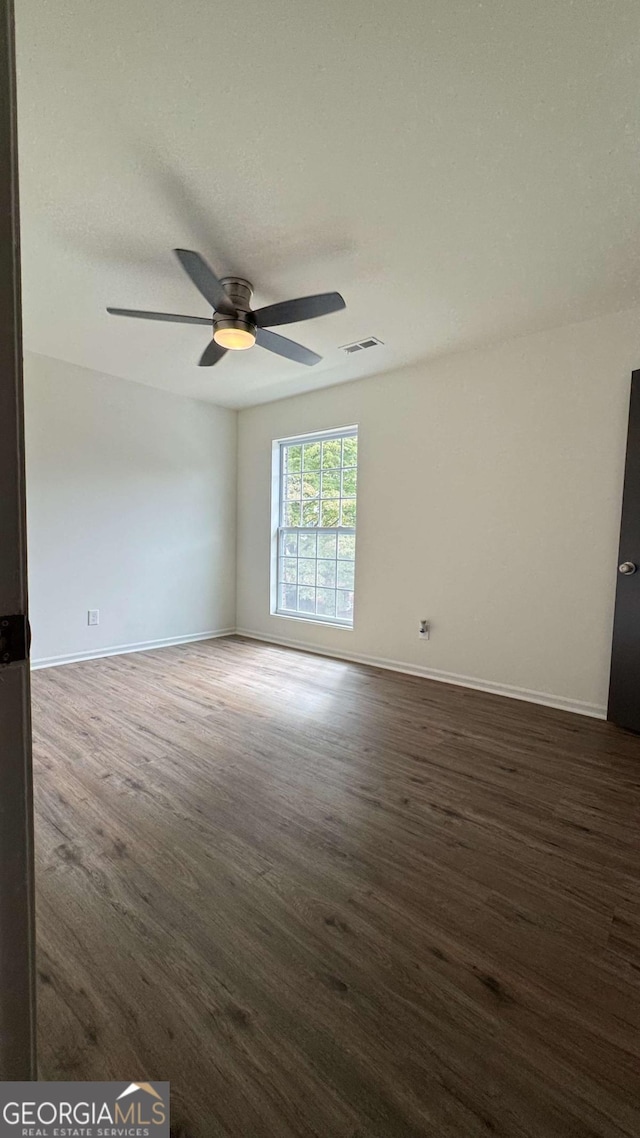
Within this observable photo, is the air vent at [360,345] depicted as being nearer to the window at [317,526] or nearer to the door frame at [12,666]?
the window at [317,526]

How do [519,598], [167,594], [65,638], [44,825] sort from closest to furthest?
[44,825] → [519,598] → [65,638] → [167,594]

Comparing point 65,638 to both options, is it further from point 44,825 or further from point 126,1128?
point 126,1128

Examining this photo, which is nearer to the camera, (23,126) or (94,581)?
(23,126)

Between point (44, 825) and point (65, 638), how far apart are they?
2542mm

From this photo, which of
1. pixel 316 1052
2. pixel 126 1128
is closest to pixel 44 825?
pixel 126 1128

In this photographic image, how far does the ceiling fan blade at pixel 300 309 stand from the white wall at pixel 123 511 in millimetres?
2303

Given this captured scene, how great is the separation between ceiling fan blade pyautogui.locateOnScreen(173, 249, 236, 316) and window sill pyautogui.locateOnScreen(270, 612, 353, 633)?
9.45 feet

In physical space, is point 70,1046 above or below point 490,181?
below

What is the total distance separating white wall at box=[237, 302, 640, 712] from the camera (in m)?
2.95

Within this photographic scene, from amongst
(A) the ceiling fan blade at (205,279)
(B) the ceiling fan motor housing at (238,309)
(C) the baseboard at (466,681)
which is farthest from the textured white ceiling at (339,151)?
(C) the baseboard at (466,681)

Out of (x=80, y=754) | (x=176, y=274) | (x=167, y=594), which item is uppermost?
(x=176, y=274)

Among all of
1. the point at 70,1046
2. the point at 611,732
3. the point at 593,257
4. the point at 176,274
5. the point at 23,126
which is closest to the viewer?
the point at 70,1046

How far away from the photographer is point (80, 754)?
2.36 meters

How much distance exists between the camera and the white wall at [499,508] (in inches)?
116
